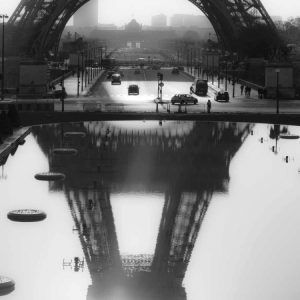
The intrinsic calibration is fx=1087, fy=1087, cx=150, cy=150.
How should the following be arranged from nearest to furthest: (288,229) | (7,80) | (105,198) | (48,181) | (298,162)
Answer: (288,229), (105,198), (48,181), (298,162), (7,80)

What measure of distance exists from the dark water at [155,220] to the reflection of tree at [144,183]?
39 mm

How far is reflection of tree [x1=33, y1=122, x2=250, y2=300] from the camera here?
68.7 ft

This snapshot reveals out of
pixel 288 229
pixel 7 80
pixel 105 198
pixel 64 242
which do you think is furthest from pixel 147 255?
pixel 7 80

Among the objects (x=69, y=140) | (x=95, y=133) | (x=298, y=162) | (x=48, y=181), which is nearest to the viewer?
(x=48, y=181)

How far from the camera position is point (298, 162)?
37281mm

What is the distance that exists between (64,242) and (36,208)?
429 centimetres

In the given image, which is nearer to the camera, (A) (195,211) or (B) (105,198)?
(A) (195,211)

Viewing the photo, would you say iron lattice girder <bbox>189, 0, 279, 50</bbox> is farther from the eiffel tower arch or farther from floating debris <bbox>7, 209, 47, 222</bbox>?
floating debris <bbox>7, 209, 47, 222</bbox>

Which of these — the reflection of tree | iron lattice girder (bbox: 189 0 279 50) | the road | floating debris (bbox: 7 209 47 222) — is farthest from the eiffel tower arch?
floating debris (bbox: 7 209 47 222)

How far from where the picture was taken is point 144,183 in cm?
3228

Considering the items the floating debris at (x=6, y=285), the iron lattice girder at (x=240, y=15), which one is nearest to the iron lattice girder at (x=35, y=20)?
the iron lattice girder at (x=240, y=15)

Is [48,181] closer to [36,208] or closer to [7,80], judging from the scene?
[36,208]

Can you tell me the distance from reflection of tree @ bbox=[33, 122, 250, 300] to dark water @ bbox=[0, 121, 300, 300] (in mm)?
39

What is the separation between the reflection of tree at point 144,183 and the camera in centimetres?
2095
